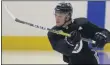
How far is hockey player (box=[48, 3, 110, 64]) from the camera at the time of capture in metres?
1.96

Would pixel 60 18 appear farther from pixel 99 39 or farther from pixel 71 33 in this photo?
pixel 99 39

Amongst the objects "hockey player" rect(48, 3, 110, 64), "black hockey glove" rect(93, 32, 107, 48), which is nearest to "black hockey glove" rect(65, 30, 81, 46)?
"hockey player" rect(48, 3, 110, 64)

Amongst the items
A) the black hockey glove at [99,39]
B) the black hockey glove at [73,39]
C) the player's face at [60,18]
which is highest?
the player's face at [60,18]

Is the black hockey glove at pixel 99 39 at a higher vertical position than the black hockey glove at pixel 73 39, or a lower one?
lower

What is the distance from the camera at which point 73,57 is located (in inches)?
82.4

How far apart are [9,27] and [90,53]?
6.03 feet

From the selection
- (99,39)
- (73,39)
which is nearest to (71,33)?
(73,39)

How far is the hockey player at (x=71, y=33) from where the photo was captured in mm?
1958

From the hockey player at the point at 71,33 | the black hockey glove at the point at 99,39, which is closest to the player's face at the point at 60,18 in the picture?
the hockey player at the point at 71,33

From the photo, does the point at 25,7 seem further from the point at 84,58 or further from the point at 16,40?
the point at 84,58

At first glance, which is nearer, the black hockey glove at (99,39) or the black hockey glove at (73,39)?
the black hockey glove at (73,39)

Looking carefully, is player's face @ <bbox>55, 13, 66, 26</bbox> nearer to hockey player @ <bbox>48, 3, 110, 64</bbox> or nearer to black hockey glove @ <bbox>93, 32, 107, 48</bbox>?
hockey player @ <bbox>48, 3, 110, 64</bbox>

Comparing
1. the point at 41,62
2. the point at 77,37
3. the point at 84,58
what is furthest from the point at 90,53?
the point at 41,62

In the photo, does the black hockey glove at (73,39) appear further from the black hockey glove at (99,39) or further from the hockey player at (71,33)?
the black hockey glove at (99,39)
